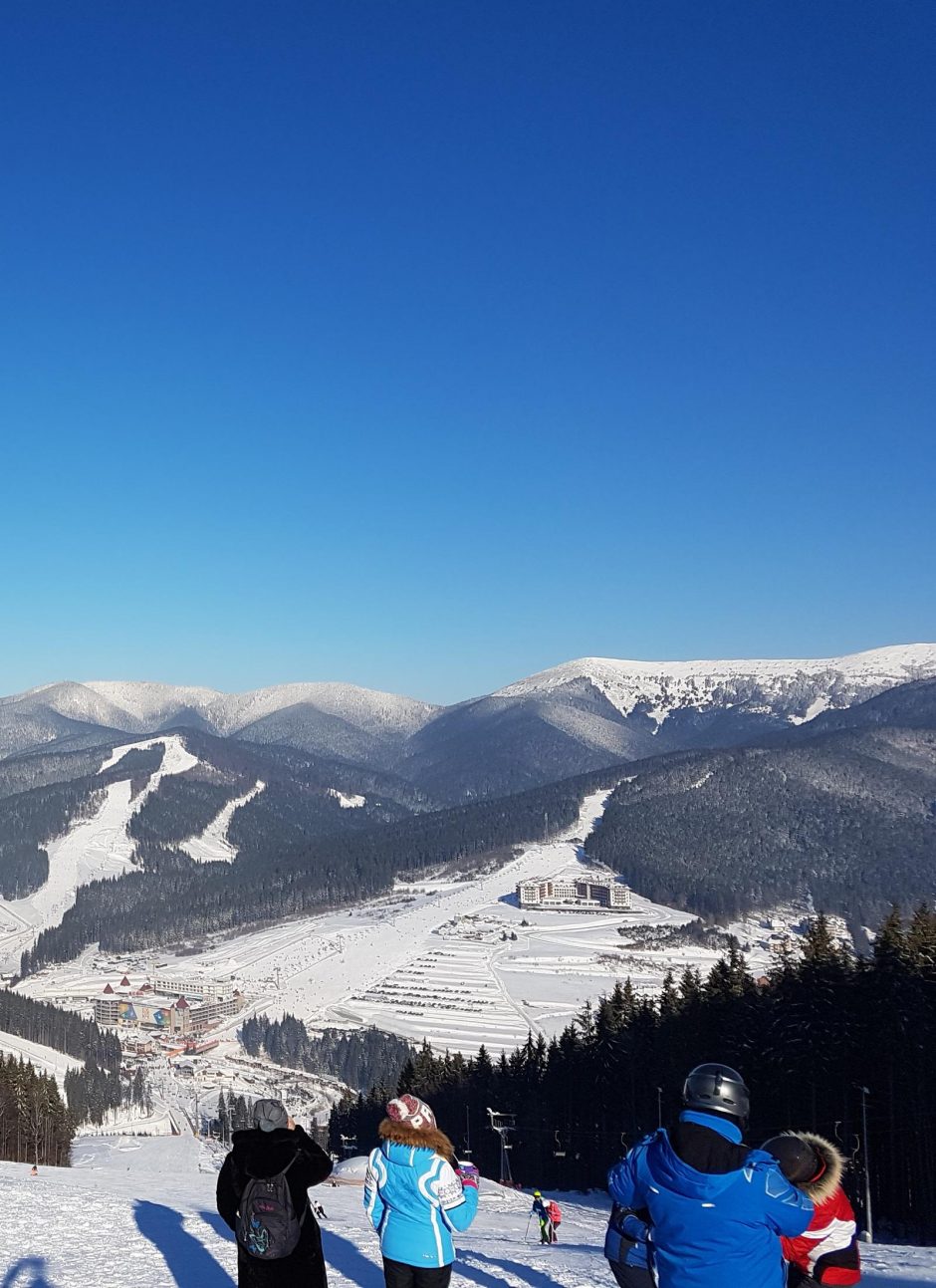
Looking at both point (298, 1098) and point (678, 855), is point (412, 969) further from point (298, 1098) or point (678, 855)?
point (678, 855)

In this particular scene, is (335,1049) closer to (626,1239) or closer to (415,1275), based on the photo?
(415,1275)

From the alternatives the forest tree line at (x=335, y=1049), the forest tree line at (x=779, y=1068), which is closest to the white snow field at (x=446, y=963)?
the forest tree line at (x=335, y=1049)

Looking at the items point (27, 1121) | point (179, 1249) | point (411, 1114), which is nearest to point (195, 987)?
point (27, 1121)

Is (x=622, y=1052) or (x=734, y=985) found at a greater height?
(x=734, y=985)

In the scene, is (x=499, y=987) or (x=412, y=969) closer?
(x=499, y=987)

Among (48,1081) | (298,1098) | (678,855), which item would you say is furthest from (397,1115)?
(678,855)

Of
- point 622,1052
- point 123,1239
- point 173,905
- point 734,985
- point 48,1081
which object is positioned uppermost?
point 123,1239

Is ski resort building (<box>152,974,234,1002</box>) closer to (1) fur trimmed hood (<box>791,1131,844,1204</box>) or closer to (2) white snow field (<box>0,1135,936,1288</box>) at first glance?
(2) white snow field (<box>0,1135,936,1288</box>)
